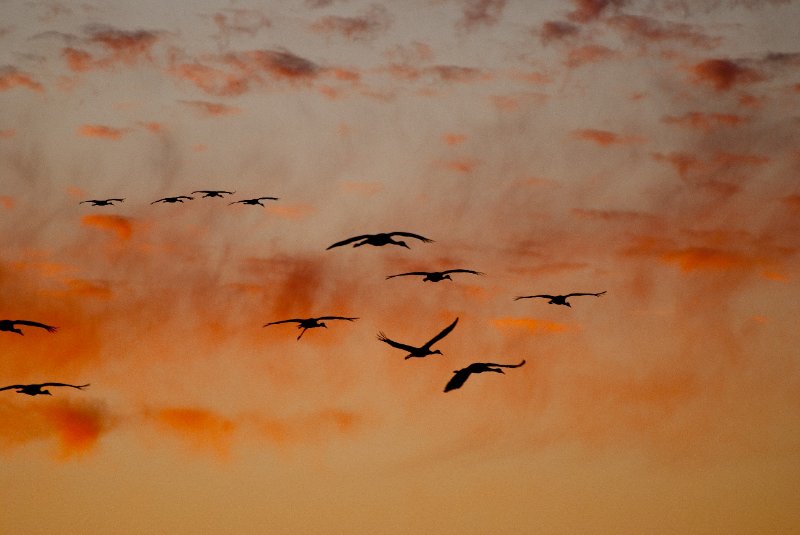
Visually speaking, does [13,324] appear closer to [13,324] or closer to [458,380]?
[13,324]

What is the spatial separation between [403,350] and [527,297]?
12.4 m

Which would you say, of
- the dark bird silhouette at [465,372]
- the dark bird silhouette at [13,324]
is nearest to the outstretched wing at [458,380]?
the dark bird silhouette at [465,372]

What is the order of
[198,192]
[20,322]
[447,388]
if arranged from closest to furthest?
[447,388], [20,322], [198,192]

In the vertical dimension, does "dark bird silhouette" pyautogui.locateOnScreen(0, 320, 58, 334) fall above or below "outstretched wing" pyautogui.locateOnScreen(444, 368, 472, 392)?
below

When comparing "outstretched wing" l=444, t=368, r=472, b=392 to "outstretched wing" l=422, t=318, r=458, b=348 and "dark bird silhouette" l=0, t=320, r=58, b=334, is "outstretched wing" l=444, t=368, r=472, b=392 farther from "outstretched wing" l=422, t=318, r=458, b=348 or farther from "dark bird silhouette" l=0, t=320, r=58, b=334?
"dark bird silhouette" l=0, t=320, r=58, b=334

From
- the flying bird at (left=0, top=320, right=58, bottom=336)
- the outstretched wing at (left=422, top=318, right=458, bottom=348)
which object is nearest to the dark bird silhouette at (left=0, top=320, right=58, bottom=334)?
the flying bird at (left=0, top=320, right=58, bottom=336)

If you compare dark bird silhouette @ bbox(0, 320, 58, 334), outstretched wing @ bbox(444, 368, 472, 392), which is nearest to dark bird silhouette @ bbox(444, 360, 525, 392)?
outstretched wing @ bbox(444, 368, 472, 392)

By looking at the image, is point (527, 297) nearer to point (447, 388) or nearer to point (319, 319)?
point (319, 319)

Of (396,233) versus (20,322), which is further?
(20,322)

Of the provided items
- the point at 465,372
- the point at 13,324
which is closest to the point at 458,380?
the point at 465,372

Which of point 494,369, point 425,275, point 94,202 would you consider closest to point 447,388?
point 494,369

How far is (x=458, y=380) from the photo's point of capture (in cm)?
6662

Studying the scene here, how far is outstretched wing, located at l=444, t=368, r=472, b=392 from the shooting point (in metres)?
64.6

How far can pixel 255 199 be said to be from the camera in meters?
101
